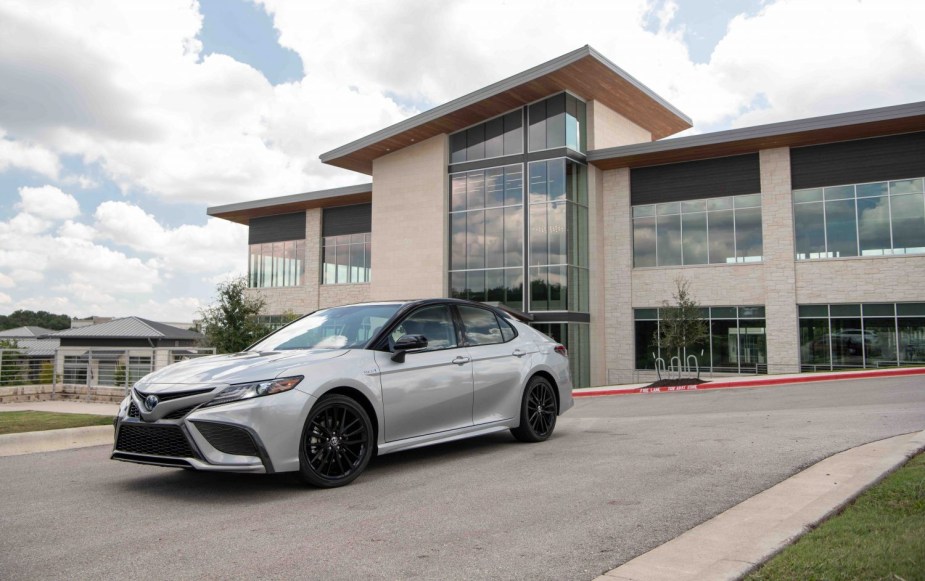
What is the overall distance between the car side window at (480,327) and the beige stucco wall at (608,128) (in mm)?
24775

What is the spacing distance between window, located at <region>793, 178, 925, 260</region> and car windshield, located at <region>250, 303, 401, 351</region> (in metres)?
24.9

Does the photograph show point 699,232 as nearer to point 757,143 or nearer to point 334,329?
point 757,143

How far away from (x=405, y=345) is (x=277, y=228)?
39958 millimetres

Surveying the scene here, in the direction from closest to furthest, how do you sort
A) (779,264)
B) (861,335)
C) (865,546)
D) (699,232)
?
(865,546), (861,335), (779,264), (699,232)

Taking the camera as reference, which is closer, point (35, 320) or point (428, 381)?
point (428, 381)

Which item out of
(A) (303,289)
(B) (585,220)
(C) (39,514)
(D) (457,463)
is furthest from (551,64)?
(C) (39,514)

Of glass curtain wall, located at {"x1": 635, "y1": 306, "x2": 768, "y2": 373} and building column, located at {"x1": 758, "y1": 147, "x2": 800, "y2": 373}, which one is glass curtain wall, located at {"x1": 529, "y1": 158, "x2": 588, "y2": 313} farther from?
building column, located at {"x1": 758, "y1": 147, "x2": 800, "y2": 373}

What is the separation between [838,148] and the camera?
1096 inches

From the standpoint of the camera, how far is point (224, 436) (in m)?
5.75

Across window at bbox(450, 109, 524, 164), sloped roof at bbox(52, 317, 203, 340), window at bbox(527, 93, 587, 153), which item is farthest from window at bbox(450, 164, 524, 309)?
sloped roof at bbox(52, 317, 203, 340)

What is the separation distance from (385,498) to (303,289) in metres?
38.6

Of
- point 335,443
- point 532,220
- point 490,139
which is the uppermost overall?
point 490,139

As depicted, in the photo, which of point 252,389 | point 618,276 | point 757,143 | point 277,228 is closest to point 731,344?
point 618,276

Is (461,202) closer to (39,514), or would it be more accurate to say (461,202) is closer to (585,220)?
(585,220)
